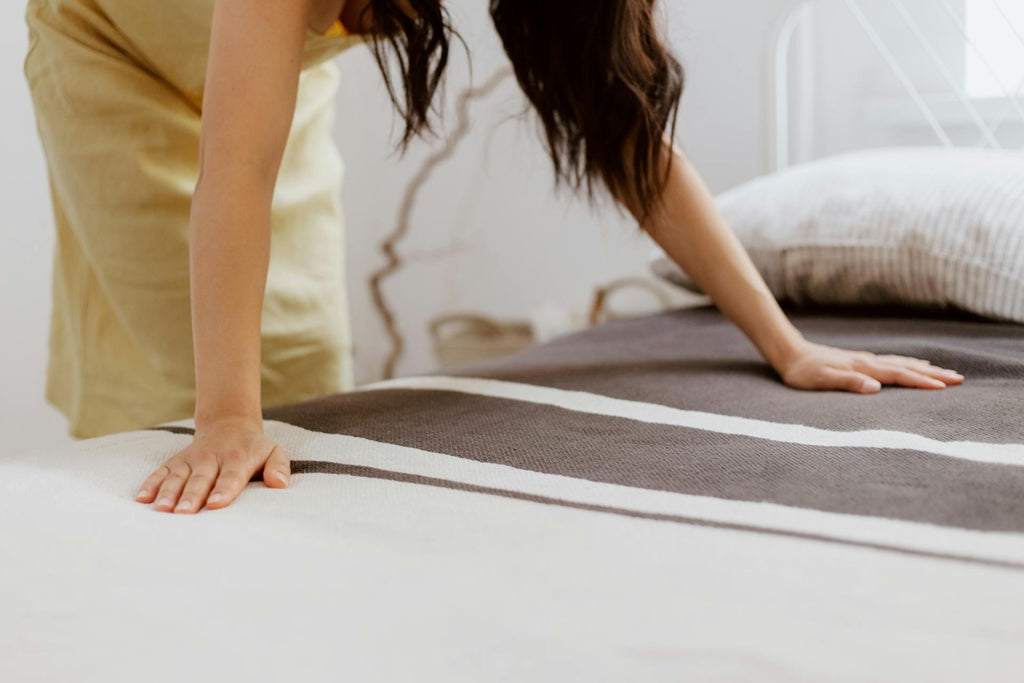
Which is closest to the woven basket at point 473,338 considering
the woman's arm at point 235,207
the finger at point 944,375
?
the finger at point 944,375

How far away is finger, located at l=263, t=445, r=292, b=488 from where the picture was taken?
0.70 meters

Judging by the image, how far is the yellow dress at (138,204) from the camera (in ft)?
3.75

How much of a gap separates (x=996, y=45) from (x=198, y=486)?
1.43 metres

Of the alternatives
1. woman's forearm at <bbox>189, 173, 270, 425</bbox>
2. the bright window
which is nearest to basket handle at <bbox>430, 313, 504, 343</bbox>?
the bright window

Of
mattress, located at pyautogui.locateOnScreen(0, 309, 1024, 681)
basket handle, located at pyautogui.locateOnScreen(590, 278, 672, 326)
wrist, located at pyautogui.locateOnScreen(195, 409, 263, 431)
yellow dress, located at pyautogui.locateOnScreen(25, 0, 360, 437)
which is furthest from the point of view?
basket handle, located at pyautogui.locateOnScreen(590, 278, 672, 326)

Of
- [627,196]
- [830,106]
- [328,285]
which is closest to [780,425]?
[627,196]

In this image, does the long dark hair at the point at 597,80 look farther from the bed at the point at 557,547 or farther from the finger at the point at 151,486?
the finger at the point at 151,486

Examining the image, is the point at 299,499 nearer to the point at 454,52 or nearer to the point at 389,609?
the point at 389,609

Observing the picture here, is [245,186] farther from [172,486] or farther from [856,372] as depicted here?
[856,372]

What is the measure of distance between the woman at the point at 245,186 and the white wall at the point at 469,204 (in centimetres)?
30

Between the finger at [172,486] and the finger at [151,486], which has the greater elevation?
the finger at [172,486]

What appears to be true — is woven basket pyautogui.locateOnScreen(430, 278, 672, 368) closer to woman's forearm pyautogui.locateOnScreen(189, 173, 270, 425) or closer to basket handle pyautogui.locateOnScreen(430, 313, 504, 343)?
basket handle pyautogui.locateOnScreen(430, 313, 504, 343)

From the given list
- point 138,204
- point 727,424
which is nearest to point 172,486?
point 727,424

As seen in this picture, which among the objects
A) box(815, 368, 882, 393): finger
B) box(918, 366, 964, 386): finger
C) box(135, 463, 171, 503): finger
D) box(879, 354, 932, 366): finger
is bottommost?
box(135, 463, 171, 503): finger
